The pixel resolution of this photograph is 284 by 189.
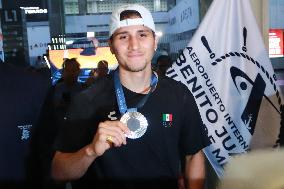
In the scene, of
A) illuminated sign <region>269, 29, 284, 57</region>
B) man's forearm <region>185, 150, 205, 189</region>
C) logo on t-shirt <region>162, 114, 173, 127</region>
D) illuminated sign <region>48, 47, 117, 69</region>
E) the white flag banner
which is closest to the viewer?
logo on t-shirt <region>162, 114, 173, 127</region>

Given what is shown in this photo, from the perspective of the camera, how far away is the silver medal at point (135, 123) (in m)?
2.07

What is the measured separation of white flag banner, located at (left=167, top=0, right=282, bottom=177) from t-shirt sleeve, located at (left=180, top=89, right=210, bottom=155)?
687 millimetres

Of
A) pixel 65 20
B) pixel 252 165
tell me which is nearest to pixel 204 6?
pixel 252 165

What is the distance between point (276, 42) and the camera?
14.2m

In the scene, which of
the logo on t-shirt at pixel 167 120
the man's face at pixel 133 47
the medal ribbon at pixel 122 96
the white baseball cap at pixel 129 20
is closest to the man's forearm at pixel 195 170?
the logo on t-shirt at pixel 167 120

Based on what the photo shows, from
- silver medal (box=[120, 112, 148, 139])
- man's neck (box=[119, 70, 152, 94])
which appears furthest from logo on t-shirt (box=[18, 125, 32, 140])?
man's neck (box=[119, 70, 152, 94])

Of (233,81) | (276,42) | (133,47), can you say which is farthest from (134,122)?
(276,42)

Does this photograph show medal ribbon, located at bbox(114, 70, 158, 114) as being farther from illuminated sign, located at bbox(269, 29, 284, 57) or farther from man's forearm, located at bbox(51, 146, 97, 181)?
illuminated sign, located at bbox(269, 29, 284, 57)

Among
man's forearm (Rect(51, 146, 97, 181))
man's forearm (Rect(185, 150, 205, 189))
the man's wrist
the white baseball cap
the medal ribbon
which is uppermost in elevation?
the white baseball cap

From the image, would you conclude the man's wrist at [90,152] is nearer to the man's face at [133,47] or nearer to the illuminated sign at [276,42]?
the man's face at [133,47]

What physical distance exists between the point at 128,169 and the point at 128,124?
303 mm

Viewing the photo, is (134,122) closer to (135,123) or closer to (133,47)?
(135,123)

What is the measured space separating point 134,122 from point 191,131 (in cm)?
42

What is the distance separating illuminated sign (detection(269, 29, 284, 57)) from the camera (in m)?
13.9
